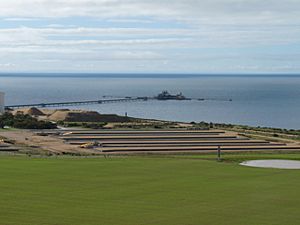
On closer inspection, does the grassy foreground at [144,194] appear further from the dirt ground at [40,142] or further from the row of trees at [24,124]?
the row of trees at [24,124]

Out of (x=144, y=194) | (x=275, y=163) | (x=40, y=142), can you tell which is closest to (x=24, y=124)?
(x=40, y=142)

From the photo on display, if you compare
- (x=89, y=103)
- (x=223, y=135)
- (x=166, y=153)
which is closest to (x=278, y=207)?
(x=166, y=153)

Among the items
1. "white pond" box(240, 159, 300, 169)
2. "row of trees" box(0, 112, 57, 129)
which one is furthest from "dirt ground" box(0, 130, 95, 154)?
"white pond" box(240, 159, 300, 169)

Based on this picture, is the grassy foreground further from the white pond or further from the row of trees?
the row of trees

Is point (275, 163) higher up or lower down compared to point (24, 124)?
lower down

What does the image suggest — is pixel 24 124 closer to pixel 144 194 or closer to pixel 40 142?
pixel 40 142

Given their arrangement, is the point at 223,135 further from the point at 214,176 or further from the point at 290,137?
the point at 214,176
